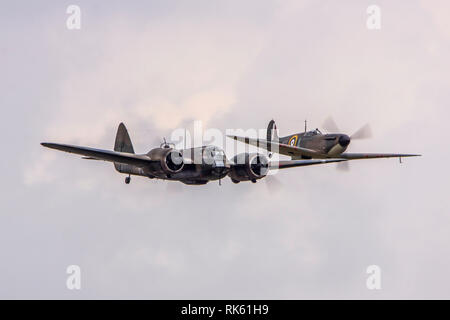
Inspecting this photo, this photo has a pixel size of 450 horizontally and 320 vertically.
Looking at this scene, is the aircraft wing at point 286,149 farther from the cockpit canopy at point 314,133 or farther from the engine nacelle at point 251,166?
the engine nacelle at point 251,166

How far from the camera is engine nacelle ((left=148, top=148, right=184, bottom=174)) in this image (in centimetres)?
6494

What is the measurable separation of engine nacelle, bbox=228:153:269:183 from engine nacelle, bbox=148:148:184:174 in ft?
15.8

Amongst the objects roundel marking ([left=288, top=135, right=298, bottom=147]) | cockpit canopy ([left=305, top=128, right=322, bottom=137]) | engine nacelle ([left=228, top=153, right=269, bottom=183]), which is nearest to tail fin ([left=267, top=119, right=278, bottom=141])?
roundel marking ([left=288, top=135, right=298, bottom=147])

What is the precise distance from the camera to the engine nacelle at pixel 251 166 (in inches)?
2682

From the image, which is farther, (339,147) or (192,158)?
(339,147)

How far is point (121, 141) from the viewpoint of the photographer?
75062 millimetres

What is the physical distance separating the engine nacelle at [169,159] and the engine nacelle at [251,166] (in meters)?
4.82

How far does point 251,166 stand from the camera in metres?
68.1
